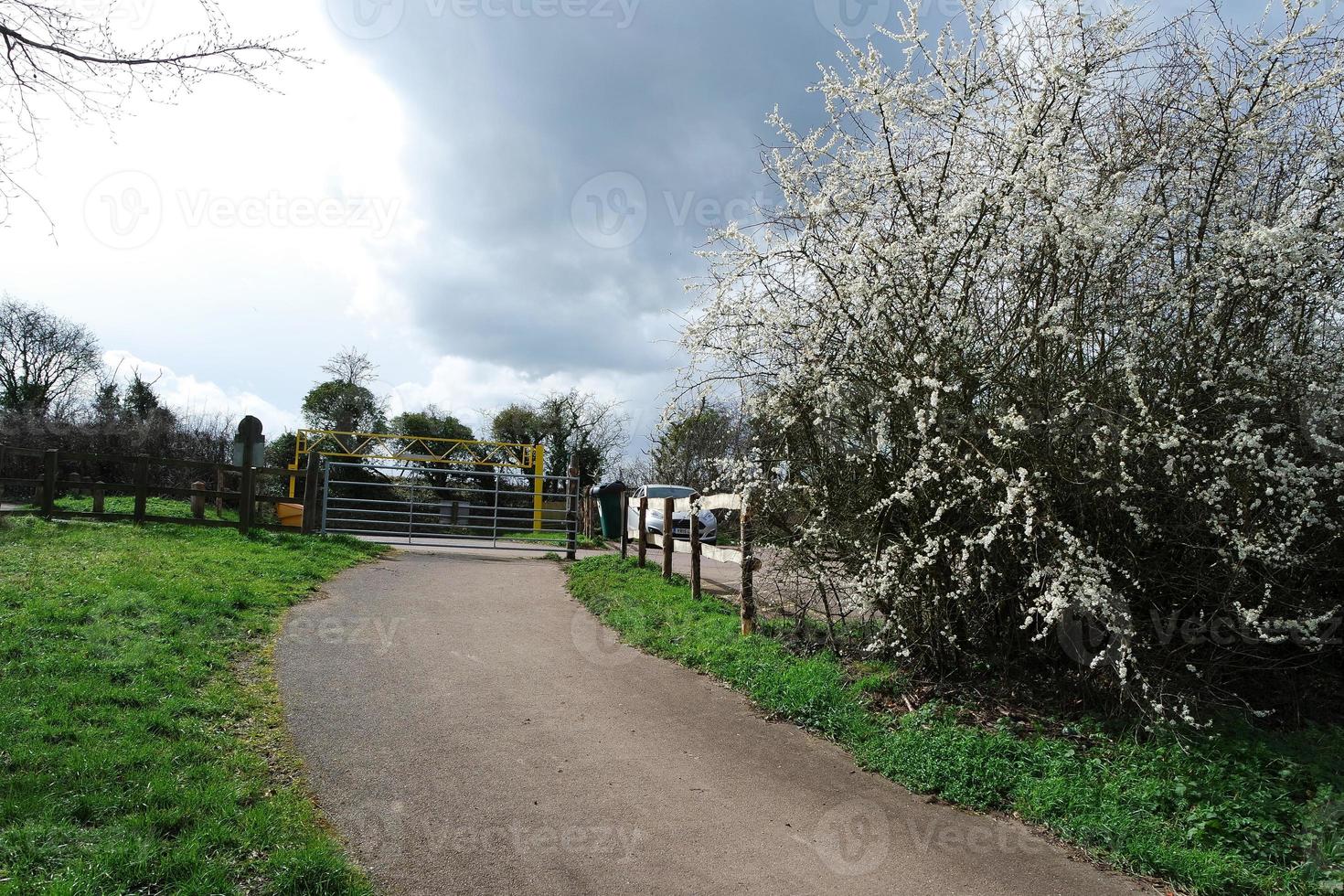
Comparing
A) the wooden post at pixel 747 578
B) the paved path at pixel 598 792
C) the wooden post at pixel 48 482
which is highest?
the wooden post at pixel 48 482

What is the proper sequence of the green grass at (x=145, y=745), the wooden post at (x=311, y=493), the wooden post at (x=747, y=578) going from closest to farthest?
1. the green grass at (x=145, y=745)
2. the wooden post at (x=747, y=578)
3. the wooden post at (x=311, y=493)

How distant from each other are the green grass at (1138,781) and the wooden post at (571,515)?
9.84 m

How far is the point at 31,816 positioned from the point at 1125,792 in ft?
17.8

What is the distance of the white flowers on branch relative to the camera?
472 cm

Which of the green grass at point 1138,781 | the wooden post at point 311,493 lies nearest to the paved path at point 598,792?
the green grass at point 1138,781

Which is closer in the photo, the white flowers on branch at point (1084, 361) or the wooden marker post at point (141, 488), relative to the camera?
the white flowers on branch at point (1084, 361)

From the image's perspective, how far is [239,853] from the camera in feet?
11.3

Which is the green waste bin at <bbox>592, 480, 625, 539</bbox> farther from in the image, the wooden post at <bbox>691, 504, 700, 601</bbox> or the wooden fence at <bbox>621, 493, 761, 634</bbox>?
the wooden post at <bbox>691, 504, 700, 601</bbox>

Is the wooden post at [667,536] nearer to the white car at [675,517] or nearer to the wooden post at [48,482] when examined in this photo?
the white car at [675,517]

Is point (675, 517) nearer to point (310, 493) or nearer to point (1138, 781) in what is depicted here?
point (310, 493)

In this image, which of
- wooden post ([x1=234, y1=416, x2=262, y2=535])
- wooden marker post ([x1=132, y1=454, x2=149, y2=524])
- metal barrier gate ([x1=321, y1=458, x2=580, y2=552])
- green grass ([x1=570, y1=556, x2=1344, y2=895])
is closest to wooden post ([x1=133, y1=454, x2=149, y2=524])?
wooden marker post ([x1=132, y1=454, x2=149, y2=524])

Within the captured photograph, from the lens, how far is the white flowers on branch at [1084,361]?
4719 mm

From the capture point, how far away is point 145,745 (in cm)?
432

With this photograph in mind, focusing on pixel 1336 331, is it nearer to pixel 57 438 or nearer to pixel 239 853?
pixel 239 853
